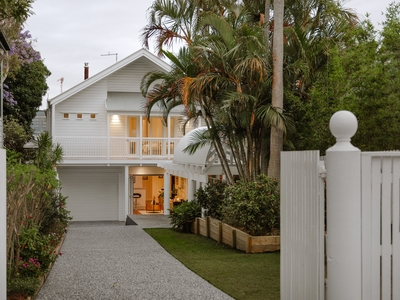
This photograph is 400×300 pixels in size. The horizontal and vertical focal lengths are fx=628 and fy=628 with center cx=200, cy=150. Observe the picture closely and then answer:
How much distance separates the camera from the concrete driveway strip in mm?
9531

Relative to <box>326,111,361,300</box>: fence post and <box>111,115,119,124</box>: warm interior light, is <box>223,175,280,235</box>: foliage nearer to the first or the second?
<box>326,111,361,300</box>: fence post

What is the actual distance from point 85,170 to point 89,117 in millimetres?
2780

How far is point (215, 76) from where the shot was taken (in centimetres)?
1586

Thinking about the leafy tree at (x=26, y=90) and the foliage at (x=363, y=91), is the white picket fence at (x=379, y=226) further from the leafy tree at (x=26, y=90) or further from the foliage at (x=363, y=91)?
the leafy tree at (x=26, y=90)

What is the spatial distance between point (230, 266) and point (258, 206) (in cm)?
281

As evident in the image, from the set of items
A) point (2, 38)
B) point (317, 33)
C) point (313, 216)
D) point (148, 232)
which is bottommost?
point (148, 232)

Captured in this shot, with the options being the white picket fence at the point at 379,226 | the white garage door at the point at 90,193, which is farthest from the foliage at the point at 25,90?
the white picket fence at the point at 379,226

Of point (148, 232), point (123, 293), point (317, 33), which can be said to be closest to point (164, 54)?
point (317, 33)

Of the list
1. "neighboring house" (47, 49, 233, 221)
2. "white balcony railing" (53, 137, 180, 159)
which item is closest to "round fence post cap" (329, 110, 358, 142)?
"neighboring house" (47, 49, 233, 221)

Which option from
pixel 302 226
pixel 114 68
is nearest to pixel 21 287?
pixel 302 226

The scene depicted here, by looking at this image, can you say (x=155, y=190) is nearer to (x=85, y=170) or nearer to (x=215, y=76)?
(x=85, y=170)

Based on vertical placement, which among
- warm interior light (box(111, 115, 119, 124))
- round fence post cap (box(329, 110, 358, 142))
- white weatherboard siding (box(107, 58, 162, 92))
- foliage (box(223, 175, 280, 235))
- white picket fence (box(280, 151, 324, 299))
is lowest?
foliage (box(223, 175, 280, 235))

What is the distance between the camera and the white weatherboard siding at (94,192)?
105ft

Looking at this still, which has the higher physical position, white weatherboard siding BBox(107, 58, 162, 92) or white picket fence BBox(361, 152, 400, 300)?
white weatherboard siding BBox(107, 58, 162, 92)
